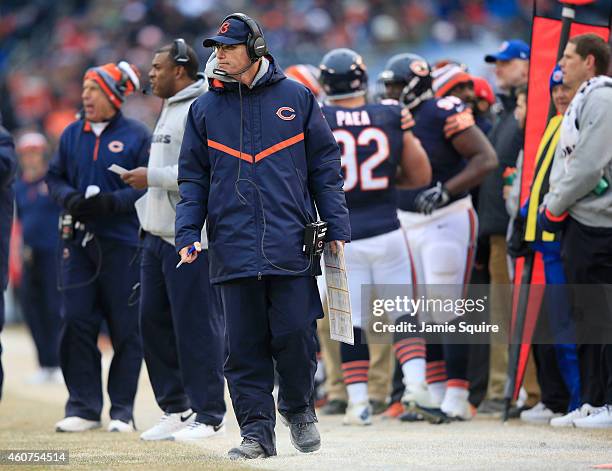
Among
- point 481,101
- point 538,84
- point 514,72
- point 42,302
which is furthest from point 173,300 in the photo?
point 42,302

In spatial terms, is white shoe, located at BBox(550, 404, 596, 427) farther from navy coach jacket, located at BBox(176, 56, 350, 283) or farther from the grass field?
navy coach jacket, located at BBox(176, 56, 350, 283)

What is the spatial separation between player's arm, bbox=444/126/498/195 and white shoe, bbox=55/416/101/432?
2.86 meters

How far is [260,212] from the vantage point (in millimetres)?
6316

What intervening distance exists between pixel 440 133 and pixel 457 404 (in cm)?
187

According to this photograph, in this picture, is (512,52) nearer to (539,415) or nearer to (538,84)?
(538,84)

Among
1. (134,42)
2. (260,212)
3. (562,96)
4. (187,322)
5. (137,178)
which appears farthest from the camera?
(134,42)

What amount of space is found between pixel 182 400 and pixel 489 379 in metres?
2.90

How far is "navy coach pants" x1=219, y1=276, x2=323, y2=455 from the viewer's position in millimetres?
6406

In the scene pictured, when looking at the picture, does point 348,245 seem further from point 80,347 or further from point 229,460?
point 229,460

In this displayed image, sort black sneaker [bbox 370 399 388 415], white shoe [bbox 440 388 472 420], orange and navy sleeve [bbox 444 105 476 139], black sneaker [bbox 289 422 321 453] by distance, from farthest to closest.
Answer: black sneaker [bbox 370 399 388 415] → orange and navy sleeve [bbox 444 105 476 139] → white shoe [bbox 440 388 472 420] → black sneaker [bbox 289 422 321 453]

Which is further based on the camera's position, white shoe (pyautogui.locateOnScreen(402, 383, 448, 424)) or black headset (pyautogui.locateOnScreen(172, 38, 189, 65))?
white shoe (pyautogui.locateOnScreen(402, 383, 448, 424))

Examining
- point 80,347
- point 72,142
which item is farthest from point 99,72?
point 80,347

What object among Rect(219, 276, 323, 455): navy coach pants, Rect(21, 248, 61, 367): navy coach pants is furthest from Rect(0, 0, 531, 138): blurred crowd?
Rect(219, 276, 323, 455): navy coach pants

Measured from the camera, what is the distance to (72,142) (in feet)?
29.0
